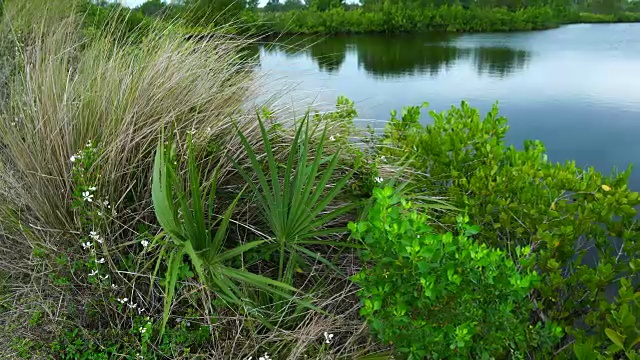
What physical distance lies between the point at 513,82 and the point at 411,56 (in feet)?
16.3

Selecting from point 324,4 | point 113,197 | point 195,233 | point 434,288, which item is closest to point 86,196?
point 113,197

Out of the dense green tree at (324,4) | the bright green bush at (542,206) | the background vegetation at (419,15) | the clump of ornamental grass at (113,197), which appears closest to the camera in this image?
the bright green bush at (542,206)

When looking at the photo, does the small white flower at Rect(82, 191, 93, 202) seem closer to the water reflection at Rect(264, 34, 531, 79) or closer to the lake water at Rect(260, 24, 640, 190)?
the lake water at Rect(260, 24, 640, 190)

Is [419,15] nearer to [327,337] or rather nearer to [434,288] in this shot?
[327,337]

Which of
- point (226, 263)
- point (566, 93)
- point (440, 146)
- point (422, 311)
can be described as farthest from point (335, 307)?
point (566, 93)

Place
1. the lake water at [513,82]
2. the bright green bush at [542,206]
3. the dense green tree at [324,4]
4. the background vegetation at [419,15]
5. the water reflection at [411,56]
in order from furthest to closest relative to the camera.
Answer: the dense green tree at [324,4]
the background vegetation at [419,15]
the water reflection at [411,56]
the lake water at [513,82]
the bright green bush at [542,206]

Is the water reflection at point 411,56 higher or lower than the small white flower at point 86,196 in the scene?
lower

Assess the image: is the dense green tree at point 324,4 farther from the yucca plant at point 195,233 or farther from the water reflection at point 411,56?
the yucca plant at point 195,233

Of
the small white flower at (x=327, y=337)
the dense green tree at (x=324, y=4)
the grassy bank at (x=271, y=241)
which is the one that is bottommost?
the small white flower at (x=327, y=337)

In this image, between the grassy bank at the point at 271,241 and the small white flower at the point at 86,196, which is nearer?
the grassy bank at the point at 271,241

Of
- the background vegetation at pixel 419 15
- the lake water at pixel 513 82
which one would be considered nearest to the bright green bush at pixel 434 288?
the lake water at pixel 513 82

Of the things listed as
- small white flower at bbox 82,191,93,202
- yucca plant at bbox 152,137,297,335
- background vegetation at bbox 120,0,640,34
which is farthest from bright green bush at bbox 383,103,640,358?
background vegetation at bbox 120,0,640,34

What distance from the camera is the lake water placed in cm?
645

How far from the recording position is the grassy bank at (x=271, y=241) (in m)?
1.85
